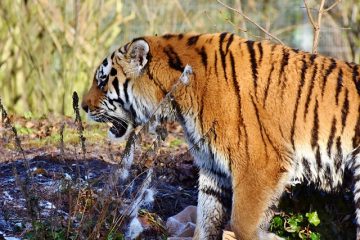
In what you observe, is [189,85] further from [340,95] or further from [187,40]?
[340,95]

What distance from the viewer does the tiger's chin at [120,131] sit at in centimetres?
550

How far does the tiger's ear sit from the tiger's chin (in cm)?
43

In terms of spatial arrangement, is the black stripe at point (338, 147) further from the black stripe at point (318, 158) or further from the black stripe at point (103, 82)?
the black stripe at point (103, 82)

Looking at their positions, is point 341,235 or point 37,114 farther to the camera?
point 37,114

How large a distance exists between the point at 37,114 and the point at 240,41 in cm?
624

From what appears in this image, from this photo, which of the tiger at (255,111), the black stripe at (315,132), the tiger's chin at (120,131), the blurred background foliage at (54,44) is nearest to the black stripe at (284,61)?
the tiger at (255,111)

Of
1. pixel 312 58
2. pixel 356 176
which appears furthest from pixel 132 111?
pixel 356 176

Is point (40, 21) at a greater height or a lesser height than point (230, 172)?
greater

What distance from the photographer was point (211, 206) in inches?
209

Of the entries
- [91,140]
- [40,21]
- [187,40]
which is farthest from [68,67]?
[187,40]

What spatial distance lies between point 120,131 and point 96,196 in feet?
1.62

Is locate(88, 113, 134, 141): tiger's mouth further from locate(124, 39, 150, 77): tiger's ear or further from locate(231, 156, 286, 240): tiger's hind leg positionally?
locate(231, 156, 286, 240): tiger's hind leg

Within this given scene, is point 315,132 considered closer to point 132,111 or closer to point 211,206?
point 211,206

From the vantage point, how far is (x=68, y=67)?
11164mm
